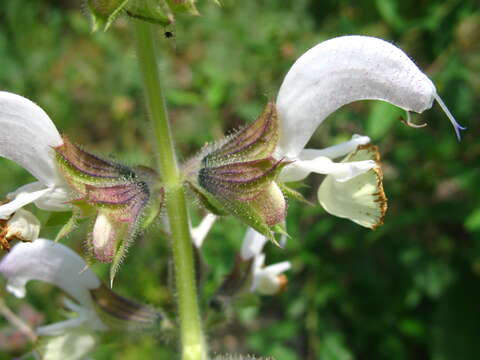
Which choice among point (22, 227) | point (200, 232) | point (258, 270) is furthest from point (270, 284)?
point (22, 227)

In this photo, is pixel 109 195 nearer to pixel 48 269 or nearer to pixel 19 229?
pixel 19 229

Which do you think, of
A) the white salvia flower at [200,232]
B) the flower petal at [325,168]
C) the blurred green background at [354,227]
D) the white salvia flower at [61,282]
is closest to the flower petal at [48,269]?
the white salvia flower at [61,282]

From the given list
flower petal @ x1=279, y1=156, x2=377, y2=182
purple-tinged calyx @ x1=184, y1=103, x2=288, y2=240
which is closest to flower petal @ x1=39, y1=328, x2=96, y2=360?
purple-tinged calyx @ x1=184, y1=103, x2=288, y2=240

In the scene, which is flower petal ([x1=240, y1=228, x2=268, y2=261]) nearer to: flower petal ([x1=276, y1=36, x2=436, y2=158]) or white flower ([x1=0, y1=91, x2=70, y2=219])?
flower petal ([x1=276, y1=36, x2=436, y2=158])

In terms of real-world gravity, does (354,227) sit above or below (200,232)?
below

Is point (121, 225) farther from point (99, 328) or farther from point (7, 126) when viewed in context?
point (99, 328)

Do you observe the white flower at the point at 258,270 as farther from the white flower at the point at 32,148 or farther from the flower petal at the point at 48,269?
the white flower at the point at 32,148
